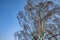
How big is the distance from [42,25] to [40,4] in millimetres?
2782

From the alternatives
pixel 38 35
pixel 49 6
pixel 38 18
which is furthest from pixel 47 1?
pixel 38 35

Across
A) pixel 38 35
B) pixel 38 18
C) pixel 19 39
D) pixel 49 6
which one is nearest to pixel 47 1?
pixel 49 6

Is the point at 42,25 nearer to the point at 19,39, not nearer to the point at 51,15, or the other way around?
the point at 51,15

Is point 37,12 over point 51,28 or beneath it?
over

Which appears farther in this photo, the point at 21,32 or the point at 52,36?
the point at 21,32

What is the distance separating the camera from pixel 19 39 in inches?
991

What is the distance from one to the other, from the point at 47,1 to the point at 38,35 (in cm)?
448

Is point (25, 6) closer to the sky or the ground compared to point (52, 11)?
closer to the sky

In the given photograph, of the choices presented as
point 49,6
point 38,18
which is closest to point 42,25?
point 38,18

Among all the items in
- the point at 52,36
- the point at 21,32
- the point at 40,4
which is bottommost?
the point at 52,36

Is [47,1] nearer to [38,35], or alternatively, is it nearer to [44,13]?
[44,13]

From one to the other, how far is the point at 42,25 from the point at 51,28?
3.85ft

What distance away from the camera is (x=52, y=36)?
23.5 m

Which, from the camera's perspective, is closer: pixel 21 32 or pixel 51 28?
pixel 51 28
